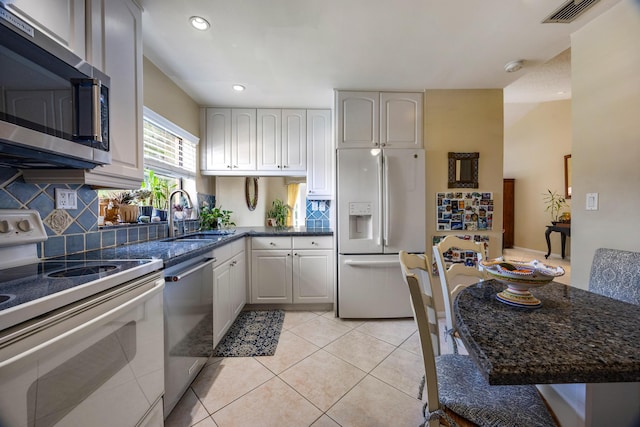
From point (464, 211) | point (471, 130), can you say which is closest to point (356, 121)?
point (471, 130)

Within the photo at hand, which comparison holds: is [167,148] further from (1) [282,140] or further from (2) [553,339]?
(2) [553,339]

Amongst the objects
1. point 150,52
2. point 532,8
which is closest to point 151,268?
point 150,52

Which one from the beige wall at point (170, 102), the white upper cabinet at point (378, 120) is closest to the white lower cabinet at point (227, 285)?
the beige wall at point (170, 102)

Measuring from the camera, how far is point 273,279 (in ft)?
8.70

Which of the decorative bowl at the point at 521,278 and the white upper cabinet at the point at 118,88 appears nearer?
the decorative bowl at the point at 521,278

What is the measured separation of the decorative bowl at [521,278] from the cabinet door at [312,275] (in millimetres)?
1821

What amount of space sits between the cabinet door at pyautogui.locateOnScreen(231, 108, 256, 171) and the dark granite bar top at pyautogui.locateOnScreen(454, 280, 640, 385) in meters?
2.64

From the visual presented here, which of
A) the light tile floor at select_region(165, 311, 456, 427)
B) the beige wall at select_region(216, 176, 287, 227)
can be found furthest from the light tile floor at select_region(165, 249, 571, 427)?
the beige wall at select_region(216, 176, 287, 227)

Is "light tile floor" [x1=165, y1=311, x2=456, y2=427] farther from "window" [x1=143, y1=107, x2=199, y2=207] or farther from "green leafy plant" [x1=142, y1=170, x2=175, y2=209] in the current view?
"window" [x1=143, y1=107, x2=199, y2=207]

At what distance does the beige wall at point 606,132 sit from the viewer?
144cm

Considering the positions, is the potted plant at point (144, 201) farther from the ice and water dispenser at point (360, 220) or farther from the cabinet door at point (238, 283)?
the ice and water dispenser at point (360, 220)

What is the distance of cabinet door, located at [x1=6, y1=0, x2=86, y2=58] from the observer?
0.89m

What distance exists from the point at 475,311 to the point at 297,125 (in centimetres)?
270

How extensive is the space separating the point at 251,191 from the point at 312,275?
143 centimetres
